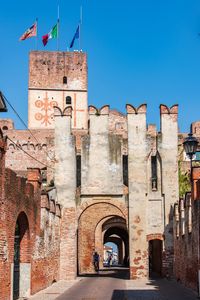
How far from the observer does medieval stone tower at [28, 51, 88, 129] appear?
189 ft

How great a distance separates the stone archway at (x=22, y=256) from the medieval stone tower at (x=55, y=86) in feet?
129

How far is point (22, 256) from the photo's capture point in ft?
61.0

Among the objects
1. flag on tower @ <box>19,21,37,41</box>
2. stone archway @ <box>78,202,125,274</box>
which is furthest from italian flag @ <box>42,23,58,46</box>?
stone archway @ <box>78,202,125,274</box>

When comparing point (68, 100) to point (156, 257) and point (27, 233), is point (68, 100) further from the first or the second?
point (27, 233)

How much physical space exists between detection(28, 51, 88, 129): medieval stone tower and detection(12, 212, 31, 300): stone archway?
129 ft

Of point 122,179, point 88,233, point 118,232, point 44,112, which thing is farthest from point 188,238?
point 44,112

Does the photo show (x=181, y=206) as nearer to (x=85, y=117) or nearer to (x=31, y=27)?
(x=31, y=27)

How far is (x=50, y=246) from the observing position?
2388 cm

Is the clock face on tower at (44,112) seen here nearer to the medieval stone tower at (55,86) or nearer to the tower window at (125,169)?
the medieval stone tower at (55,86)

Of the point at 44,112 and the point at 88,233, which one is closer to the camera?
the point at 88,233

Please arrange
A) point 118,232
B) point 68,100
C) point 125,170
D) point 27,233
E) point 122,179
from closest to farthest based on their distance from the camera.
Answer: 1. point 27,233
2. point 122,179
3. point 125,170
4. point 118,232
5. point 68,100

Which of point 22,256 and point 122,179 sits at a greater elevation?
point 122,179

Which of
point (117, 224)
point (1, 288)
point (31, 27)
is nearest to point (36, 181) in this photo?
point (1, 288)

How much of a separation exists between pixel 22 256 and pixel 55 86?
41.1 m
